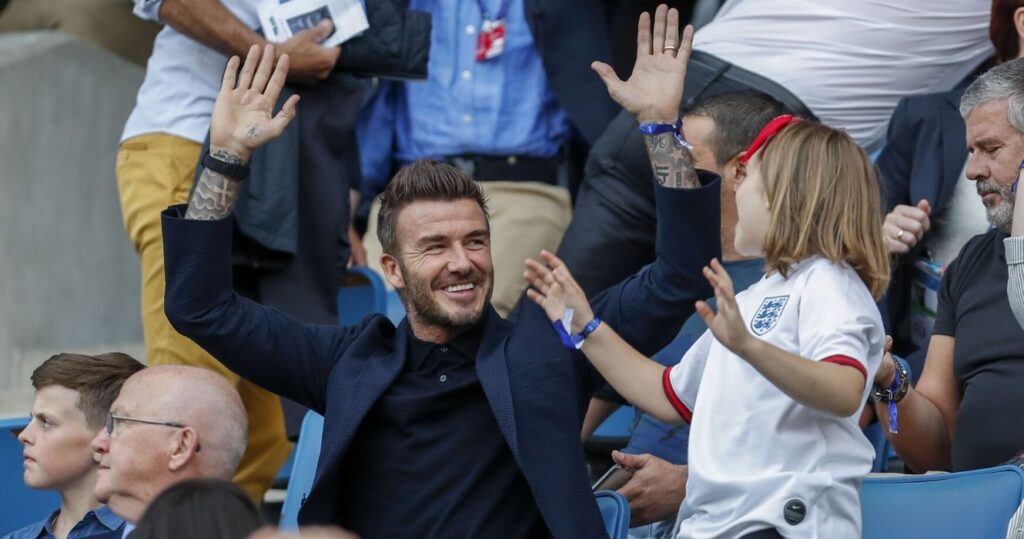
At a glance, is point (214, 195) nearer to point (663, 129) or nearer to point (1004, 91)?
point (663, 129)

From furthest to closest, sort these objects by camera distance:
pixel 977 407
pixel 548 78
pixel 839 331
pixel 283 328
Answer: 1. pixel 548 78
2. pixel 977 407
3. pixel 283 328
4. pixel 839 331

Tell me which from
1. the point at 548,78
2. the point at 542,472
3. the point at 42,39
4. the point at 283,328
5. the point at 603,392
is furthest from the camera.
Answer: the point at 42,39

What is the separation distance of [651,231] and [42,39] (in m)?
2.39

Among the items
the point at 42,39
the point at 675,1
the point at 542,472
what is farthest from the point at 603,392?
the point at 42,39

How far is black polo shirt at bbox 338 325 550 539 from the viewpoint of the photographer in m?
3.50

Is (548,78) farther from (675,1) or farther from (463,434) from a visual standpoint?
(463,434)

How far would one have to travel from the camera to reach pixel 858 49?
5023mm

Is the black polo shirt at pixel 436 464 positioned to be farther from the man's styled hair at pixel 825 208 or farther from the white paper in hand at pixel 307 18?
the white paper in hand at pixel 307 18

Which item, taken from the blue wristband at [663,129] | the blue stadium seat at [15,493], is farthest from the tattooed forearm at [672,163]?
the blue stadium seat at [15,493]

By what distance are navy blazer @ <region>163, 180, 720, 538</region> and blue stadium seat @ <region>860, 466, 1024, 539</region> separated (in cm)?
56

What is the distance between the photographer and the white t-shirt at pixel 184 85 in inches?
194

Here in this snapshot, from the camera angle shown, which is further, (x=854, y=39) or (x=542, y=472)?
(x=854, y=39)

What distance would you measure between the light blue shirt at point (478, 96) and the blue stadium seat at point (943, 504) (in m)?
A: 2.44

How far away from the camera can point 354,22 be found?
196 inches
